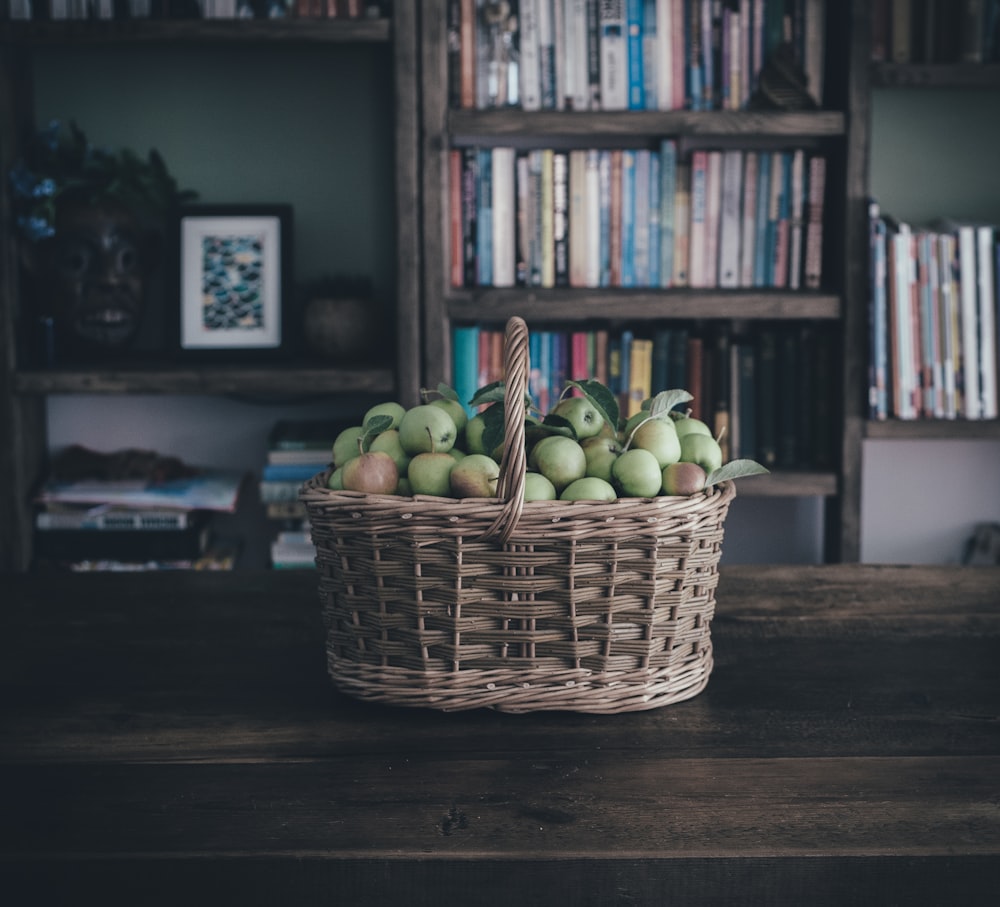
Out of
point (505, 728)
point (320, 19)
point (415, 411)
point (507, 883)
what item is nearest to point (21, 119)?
point (320, 19)

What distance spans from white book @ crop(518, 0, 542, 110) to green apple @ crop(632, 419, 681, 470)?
1411 mm

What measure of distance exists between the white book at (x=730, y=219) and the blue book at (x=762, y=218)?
0.04 meters

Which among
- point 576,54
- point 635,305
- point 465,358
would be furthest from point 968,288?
point 465,358

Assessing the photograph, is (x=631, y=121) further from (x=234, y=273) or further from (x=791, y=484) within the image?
(x=234, y=273)

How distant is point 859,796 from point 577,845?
21 cm

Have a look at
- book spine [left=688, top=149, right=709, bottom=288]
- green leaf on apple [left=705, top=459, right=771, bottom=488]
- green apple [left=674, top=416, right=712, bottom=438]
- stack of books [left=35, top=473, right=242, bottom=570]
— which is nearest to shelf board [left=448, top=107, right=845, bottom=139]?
book spine [left=688, top=149, right=709, bottom=288]

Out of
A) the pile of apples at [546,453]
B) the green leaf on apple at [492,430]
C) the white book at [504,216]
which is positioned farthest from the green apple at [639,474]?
the white book at [504,216]

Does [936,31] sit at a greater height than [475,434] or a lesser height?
greater

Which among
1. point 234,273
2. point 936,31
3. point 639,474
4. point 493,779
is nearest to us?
point 493,779

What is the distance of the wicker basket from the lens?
2.91 ft

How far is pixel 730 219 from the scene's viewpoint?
230cm

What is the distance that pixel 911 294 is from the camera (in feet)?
7.25

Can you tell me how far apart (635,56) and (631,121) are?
0.50 ft

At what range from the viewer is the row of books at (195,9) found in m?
2.22
